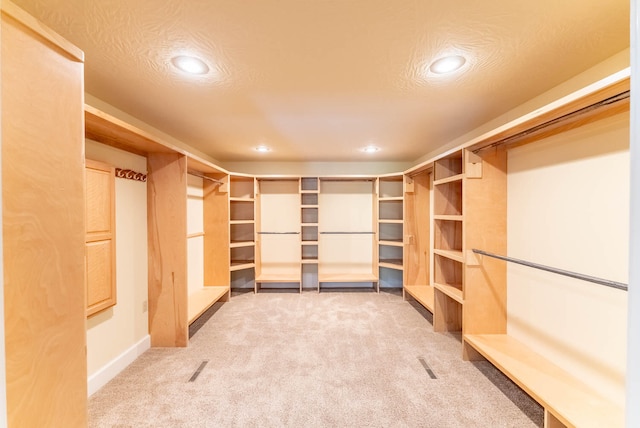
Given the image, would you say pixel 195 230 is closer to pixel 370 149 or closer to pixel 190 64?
pixel 190 64

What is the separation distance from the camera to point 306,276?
457cm

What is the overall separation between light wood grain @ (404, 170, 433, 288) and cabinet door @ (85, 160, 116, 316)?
340cm

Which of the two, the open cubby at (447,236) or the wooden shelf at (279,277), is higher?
the open cubby at (447,236)

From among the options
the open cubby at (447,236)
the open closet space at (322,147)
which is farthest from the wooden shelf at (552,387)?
the open cubby at (447,236)

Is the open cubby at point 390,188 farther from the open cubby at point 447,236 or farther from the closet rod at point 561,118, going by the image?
the closet rod at point 561,118

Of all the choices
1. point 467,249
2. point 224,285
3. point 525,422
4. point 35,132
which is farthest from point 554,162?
point 224,285

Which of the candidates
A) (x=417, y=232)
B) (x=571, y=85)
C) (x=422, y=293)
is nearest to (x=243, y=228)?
(x=417, y=232)

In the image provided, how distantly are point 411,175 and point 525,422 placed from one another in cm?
291

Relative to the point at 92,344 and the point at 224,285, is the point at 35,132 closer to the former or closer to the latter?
the point at 92,344

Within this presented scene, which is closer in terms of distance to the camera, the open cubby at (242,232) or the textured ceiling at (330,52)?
the textured ceiling at (330,52)

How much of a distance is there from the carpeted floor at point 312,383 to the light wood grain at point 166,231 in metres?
0.54

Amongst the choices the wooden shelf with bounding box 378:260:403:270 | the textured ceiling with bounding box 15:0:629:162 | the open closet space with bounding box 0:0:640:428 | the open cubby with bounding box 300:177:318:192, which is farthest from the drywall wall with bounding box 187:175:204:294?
the wooden shelf with bounding box 378:260:403:270

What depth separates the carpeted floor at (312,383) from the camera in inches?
64.9

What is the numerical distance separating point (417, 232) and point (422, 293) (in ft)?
2.82
